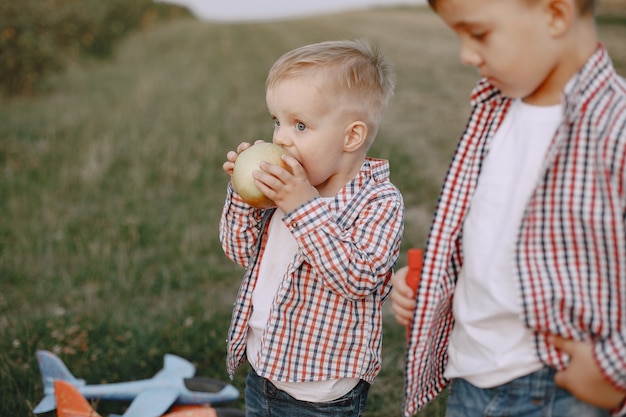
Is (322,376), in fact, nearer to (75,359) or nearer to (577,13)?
(577,13)

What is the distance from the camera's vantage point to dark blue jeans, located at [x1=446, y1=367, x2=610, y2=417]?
1632 millimetres

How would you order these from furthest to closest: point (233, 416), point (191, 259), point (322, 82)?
point (191, 259) → point (233, 416) → point (322, 82)

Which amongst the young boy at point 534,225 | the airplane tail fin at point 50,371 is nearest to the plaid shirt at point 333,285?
the young boy at point 534,225

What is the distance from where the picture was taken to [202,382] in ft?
10.5

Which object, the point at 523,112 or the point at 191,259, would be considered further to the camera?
the point at 191,259

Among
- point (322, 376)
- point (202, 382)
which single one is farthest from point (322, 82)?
point (202, 382)

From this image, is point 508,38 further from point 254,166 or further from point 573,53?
point 254,166

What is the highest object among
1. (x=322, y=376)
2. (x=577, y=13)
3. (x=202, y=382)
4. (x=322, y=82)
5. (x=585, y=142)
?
(x=577, y=13)

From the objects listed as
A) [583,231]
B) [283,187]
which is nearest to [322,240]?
[283,187]

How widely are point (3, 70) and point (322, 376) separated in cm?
1133

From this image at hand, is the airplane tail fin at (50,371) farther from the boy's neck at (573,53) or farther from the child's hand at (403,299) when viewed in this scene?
the boy's neck at (573,53)

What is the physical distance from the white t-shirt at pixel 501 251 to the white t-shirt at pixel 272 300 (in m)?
0.52

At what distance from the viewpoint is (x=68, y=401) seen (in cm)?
281

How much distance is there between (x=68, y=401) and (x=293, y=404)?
3.84 ft
